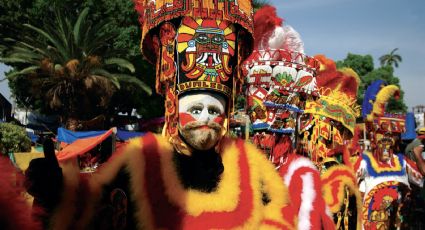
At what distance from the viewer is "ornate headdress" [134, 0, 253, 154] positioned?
3186 millimetres

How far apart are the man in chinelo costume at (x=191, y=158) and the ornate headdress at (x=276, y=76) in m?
1.72

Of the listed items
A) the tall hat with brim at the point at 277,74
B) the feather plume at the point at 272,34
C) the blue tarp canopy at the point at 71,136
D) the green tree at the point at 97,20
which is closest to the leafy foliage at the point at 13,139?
the blue tarp canopy at the point at 71,136

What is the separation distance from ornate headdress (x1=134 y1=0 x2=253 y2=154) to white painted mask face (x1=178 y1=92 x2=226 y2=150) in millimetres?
62

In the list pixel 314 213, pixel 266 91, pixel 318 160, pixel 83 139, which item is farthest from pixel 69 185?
pixel 83 139

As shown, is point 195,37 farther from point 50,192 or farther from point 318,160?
point 318,160

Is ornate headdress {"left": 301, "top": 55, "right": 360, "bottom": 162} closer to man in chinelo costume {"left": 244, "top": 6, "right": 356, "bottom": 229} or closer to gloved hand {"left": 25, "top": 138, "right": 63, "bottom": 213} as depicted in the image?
man in chinelo costume {"left": 244, "top": 6, "right": 356, "bottom": 229}

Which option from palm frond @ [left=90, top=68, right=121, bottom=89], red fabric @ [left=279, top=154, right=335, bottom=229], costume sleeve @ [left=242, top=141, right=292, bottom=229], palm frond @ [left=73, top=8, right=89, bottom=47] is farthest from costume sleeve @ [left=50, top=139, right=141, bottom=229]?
palm frond @ [left=73, top=8, right=89, bottom=47]

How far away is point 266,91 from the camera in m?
5.37

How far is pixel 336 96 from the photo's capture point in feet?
22.5

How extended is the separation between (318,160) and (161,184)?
374 centimetres

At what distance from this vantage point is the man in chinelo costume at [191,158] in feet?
9.80

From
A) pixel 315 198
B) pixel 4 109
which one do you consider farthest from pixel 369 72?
pixel 315 198

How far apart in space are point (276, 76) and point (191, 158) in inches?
88.6

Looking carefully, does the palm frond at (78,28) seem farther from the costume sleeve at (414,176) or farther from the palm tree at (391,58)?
the palm tree at (391,58)
